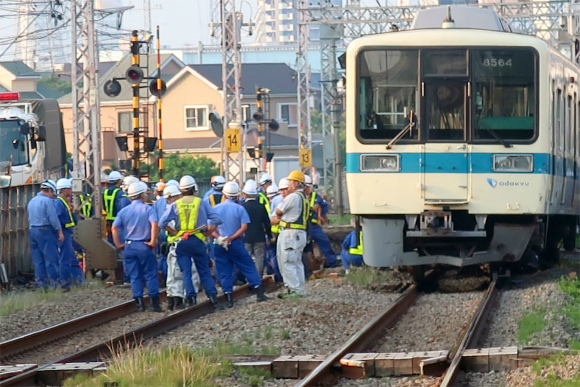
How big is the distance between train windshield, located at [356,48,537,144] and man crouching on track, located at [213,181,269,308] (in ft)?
6.88

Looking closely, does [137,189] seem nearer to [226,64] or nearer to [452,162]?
[452,162]

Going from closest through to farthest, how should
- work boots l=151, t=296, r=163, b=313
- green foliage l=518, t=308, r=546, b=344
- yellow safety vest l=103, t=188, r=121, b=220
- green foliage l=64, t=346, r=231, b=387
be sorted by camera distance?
green foliage l=64, t=346, r=231, b=387
green foliage l=518, t=308, r=546, b=344
work boots l=151, t=296, r=163, b=313
yellow safety vest l=103, t=188, r=121, b=220

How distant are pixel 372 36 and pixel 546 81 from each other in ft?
7.51

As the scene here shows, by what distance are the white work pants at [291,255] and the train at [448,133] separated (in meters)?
0.84

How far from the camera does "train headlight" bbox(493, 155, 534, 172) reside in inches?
603

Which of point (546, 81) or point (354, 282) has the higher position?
point (546, 81)

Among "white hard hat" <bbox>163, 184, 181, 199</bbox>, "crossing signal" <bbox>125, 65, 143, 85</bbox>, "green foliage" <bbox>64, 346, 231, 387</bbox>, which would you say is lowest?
"green foliage" <bbox>64, 346, 231, 387</bbox>

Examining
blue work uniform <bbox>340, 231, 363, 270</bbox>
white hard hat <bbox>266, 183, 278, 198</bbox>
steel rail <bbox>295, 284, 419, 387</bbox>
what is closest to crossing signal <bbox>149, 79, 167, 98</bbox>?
white hard hat <bbox>266, 183, 278, 198</bbox>

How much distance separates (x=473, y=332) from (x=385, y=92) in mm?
4716

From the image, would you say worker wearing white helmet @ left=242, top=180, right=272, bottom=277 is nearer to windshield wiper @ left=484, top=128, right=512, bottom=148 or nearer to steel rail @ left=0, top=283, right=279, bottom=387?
steel rail @ left=0, top=283, right=279, bottom=387

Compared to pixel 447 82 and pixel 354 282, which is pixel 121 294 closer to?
pixel 354 282

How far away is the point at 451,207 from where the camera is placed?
15.4 metres

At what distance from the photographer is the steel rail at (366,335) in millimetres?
9461

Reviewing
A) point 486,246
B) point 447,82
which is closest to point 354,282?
point 486,246
